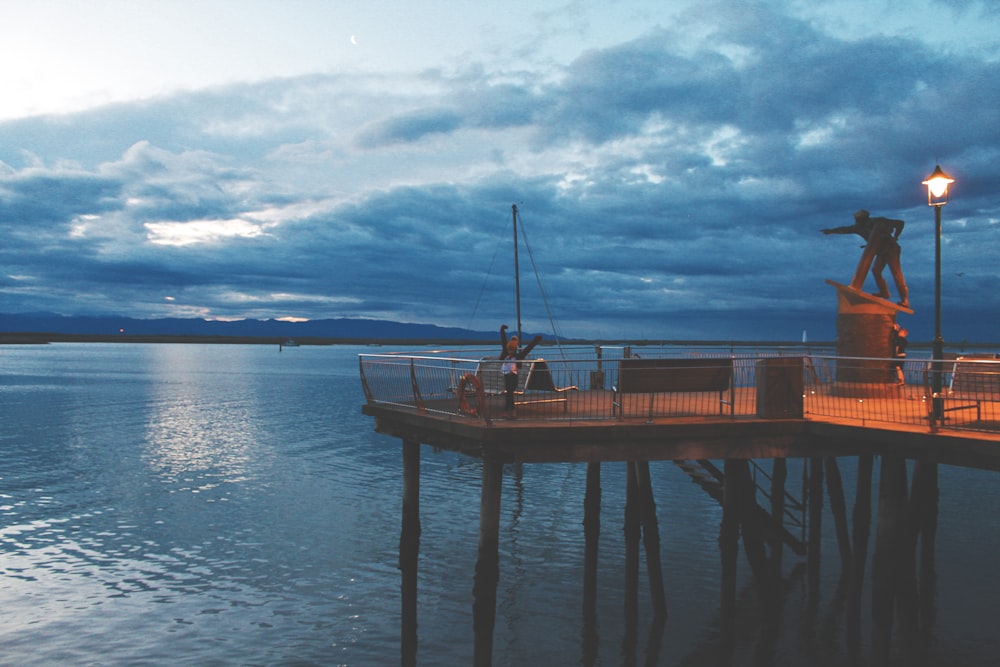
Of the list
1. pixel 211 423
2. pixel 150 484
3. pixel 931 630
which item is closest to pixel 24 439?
pixel 211 423

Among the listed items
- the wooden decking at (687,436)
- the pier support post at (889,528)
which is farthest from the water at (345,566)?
the wooden decking at (687,436)

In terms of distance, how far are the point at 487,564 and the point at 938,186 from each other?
1170cm

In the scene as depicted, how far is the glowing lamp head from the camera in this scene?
15656 millimetres

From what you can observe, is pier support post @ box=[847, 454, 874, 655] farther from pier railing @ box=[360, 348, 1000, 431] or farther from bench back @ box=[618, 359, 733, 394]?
bench back @ box=[618, 359, 733, 394]

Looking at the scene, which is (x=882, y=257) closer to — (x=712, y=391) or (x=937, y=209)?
(x=937, y=209)

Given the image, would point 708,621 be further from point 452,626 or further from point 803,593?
point 452,626

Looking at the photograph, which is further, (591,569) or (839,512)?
(839,512)

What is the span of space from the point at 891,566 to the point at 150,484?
94.1ft

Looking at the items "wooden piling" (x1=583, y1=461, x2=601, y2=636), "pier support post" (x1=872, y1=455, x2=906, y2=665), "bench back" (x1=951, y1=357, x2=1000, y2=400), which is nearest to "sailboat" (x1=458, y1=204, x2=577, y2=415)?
"wooden piling" (x1=583, y1=461, x2=601, y2=636)

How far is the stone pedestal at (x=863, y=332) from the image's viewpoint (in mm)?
18906

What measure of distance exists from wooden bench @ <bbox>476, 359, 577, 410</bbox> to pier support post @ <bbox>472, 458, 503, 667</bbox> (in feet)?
7.85

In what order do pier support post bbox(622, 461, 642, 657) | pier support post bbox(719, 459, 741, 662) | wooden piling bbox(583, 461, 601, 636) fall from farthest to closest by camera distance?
wooden piling bbox(583, 461, 601, 636)
pier support post bbox(622, 461, 642, 657)
pier support post bbox(719, 459, 741, 662)

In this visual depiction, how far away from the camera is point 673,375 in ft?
48.3

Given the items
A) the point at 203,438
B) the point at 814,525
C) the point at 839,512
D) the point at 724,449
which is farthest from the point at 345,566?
the point at 203,438
